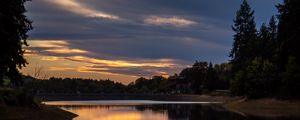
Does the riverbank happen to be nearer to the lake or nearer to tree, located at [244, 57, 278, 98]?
the lake

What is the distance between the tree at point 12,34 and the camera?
38188 mm

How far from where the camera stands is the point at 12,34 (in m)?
39.2

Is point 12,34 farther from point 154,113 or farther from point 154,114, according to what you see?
point 154,113

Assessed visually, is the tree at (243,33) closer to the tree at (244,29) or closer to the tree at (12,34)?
the tree at (244,29)

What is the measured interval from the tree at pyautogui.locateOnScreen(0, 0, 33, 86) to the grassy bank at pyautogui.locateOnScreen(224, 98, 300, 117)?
3696cm

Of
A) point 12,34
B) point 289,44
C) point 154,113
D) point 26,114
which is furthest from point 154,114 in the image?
point 12,34

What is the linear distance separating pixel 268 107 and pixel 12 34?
2153 inches

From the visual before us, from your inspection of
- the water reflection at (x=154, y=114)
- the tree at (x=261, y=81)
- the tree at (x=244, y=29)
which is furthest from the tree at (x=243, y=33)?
the water reflection at (x=154, y=114)

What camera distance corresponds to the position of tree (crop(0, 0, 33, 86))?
38.2 m

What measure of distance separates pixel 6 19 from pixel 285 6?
215 ft

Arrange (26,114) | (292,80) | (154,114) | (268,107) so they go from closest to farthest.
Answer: (26,114) → (154,114) → (292,80) → (268,107)

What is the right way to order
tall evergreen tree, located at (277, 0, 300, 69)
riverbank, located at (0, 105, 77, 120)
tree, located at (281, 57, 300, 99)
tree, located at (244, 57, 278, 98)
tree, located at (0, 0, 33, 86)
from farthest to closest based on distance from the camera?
1. tree, located at (244, 57, 278, 98)
2. tall evergreen tree, located at (277, 0, 300, 69)
3. tree, located at (281, 57, 300, 99)
4. riverbank, located at (0, 105, 77, 120)
5. tree, located at (0, 0, 33, 86)

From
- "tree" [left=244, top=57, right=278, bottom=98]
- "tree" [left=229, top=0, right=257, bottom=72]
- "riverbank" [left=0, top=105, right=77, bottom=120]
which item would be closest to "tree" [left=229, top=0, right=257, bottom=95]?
"tree" [left=229, top=0, right=257, bottom=72]

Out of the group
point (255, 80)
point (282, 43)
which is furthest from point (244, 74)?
point (282, 43)
